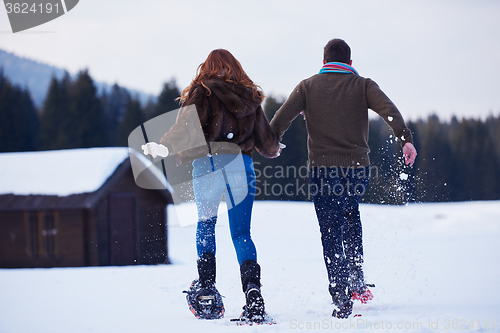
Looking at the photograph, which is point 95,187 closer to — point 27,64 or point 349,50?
point 349,50

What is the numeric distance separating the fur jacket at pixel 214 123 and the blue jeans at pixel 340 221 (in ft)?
2.09

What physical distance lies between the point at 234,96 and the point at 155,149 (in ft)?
2.29

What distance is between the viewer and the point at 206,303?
3438 mm

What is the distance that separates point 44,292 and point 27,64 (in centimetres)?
18288

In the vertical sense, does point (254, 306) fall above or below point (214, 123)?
below

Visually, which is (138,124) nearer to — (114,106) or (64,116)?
(64,116)

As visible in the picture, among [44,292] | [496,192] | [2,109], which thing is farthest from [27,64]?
[44,292]

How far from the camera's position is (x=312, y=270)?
6.99 meters

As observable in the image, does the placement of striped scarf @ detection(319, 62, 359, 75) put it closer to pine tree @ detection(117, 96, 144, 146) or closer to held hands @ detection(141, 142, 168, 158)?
held hands @ detection(141, 142, 168, 158)

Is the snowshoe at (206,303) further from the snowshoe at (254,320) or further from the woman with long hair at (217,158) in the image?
the snowshoe at (254,320)

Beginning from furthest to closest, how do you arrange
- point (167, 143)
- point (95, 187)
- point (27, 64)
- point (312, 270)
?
point (27, 64), point (95, 187), point (312, 270), point (167, 143)

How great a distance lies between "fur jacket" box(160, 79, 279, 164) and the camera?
3.41m

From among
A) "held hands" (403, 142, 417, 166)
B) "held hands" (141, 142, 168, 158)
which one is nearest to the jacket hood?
"held hands" (141, 142, 168, 158)

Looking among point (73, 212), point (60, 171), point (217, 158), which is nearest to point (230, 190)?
point (217, 158)
